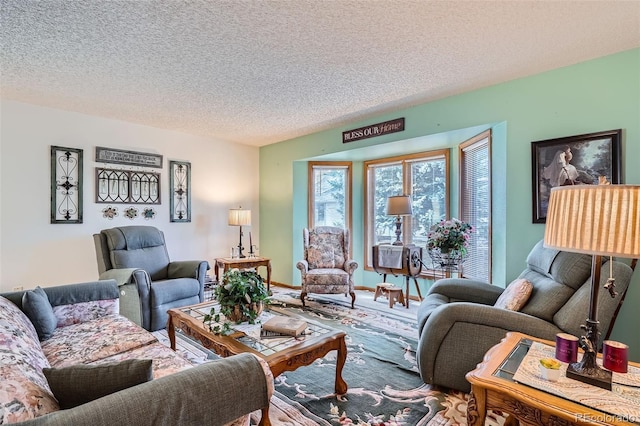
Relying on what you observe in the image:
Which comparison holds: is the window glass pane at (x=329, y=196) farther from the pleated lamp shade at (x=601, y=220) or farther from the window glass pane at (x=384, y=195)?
the pleated lamp shade at (x=601, y=220)

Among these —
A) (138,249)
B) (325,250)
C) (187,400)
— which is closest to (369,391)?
(187,400)

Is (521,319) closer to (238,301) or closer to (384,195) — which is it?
(238,301)

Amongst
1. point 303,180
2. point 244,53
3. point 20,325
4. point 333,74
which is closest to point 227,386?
point 20,325

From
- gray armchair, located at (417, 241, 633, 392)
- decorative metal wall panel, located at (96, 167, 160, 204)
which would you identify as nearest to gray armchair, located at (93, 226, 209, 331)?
decorative metal wall panel, located at (96, 167, 160, 204)

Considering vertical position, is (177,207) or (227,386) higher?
(177,207)

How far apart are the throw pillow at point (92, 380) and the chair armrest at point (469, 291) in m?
2.44

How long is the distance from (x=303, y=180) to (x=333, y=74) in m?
→ 2.60

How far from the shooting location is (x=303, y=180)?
530 cm

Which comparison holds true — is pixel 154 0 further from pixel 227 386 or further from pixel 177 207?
pixel 177 207

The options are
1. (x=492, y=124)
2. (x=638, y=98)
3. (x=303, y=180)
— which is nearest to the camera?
(x=638, y=98)

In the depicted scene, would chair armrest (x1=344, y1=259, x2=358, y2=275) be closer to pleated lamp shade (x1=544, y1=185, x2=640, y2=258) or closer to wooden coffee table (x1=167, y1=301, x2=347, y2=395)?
wooden coffee table (x1=167, y1=301, x2=347, y2=395)

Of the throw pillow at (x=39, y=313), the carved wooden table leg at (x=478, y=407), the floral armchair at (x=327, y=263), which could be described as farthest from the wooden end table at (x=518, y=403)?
the floral armchair at (x=327, y=263)

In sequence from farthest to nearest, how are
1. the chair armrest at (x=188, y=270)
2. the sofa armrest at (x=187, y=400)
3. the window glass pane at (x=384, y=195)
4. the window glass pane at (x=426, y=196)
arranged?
the window glass pane at (x=384, y=195) → the window glass pane at (x=426, y=196) → the chair armrest at (x=188, y=270) → the sofa armrest at (x=187, y=400)

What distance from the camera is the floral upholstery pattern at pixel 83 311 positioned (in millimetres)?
2293
